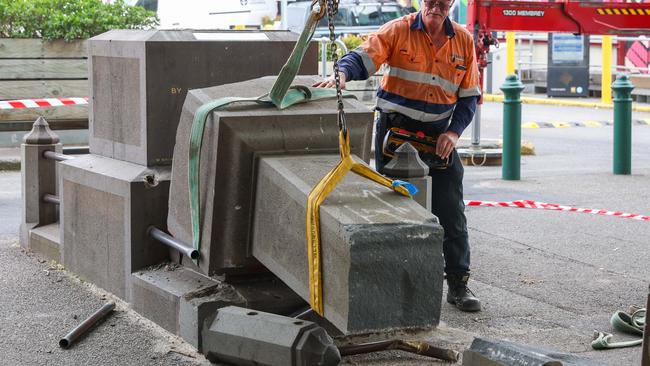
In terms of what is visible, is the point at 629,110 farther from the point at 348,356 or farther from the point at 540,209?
the point at 348,356

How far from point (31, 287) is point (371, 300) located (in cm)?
349

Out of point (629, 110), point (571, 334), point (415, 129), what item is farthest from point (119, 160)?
point (629, 110)

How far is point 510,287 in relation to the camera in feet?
24.0

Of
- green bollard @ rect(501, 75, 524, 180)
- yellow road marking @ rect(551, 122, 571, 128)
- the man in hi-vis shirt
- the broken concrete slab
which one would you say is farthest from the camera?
yellow road marking @ rect(551, 122, 571, 128)

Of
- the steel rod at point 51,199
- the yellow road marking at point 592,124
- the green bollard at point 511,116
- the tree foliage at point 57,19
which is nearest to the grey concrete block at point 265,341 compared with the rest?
the steel rod at point 51,199

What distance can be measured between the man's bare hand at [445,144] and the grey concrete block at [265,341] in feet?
5.48

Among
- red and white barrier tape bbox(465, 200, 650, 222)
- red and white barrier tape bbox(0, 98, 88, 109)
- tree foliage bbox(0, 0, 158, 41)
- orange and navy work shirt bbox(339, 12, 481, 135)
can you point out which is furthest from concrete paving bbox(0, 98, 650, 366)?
tree foliage bbox(0, 0, 158, 41)

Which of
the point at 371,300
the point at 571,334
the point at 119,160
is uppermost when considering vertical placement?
the point at 119,160

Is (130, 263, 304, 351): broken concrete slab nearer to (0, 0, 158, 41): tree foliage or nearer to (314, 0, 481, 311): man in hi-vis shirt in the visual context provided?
(314, 0, 481, 311): man in hi-vis shirt

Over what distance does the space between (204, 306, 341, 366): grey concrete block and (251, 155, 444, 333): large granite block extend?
194 mm

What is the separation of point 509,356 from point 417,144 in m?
2.29

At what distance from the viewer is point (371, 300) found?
4.48 meters

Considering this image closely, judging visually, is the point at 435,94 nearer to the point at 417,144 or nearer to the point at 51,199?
the point at 417,144

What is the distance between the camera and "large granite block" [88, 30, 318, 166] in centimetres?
641
